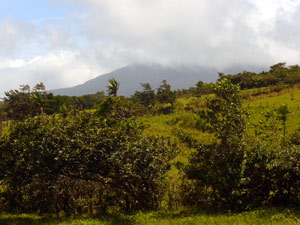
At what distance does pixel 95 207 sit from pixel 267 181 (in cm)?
795

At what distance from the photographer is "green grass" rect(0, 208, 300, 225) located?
9.09 meters

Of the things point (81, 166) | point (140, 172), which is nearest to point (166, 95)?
point (140, 172)

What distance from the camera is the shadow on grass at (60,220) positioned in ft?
32.9

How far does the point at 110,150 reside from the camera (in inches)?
416

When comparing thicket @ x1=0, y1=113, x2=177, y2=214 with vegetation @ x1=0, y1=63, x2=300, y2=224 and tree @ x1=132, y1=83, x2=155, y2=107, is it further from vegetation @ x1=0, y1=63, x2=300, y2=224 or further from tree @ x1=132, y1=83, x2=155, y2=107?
tree @ x1=132, y1=83, x2=155, y2=107

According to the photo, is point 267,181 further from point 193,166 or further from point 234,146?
point 193,166

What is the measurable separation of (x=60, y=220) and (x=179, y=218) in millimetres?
5064

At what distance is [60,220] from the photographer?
1060 cm

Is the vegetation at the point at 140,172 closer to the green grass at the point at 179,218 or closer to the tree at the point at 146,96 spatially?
the green grass at the point at 179,218

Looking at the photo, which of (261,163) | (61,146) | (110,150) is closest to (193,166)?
(261,163)

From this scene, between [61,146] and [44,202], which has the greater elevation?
[61,146]

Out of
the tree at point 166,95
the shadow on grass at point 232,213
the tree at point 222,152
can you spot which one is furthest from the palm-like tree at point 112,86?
the tree at point 166,95

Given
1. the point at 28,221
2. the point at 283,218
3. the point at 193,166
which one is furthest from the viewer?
the point at 193,166

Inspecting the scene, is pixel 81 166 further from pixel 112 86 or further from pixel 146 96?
pixel 146 96
